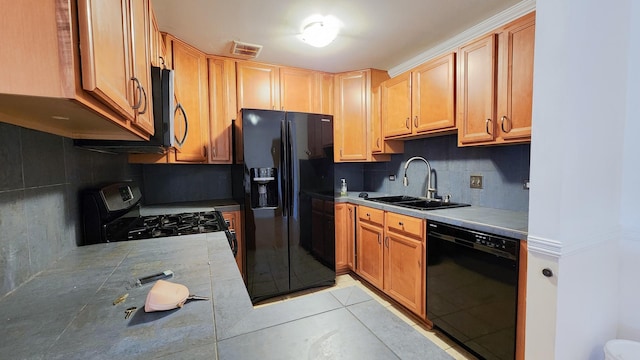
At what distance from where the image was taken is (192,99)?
8.23 ft

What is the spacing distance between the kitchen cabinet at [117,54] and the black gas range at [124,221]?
20.3 inches

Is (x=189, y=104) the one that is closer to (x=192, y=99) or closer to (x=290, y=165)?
(x=192, y=99)

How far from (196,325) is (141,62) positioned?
1.08m

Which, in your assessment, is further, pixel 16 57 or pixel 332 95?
pixel 332 95

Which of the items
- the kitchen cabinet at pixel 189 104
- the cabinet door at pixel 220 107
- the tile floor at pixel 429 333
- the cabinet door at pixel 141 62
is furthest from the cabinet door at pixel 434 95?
the cabinet door at pixel 141 62

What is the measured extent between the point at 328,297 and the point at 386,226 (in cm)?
172

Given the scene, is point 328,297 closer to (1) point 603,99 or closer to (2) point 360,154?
(1) point 603,99

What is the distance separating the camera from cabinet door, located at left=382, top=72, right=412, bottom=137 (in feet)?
8.31

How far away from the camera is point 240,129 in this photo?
96.9 inches

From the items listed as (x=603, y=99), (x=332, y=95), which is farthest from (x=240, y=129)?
(x=603, y=99)

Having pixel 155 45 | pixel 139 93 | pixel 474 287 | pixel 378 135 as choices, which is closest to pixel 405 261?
pixel 474 287

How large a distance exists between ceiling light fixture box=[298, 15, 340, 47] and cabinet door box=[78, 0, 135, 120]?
1.39m

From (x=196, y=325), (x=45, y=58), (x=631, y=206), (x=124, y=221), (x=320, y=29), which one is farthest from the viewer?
(x=320, y=29)

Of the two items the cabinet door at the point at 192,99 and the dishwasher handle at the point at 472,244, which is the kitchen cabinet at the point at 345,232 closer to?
the dishwasher handle at the point at 472,244
